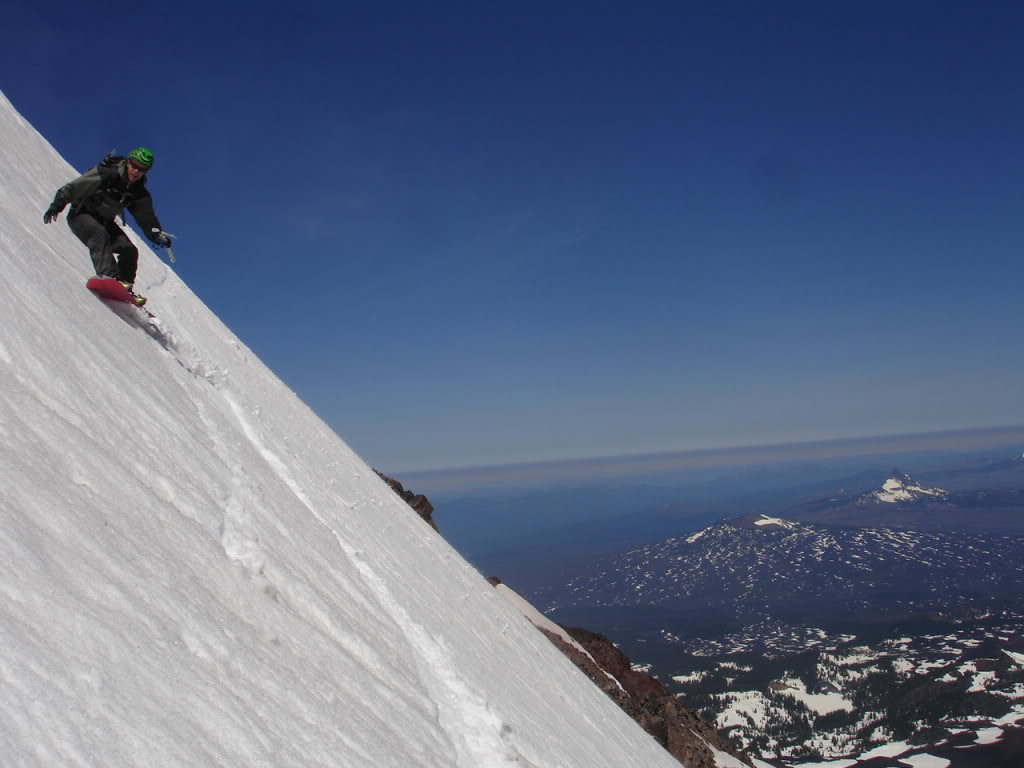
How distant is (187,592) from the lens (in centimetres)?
396

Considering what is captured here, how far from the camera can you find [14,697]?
2.30 metres

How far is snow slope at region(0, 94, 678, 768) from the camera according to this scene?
2785 mm

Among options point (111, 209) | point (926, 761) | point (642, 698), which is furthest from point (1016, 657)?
point (111, 209)

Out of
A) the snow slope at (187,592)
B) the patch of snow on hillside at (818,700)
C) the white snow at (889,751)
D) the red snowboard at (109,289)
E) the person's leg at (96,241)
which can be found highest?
the person's leg at (96,241)

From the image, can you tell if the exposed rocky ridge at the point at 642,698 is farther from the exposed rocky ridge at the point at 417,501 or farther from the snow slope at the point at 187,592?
the snow slope at the point at 187,592

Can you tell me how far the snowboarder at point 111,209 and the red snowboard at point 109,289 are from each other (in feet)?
0.56

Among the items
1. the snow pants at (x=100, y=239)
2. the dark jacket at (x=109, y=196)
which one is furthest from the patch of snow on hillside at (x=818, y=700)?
the snow pants at (x=100, y=239)

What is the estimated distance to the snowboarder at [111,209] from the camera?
904 cm

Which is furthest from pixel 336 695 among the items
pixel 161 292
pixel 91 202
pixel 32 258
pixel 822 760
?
pixel 822 760

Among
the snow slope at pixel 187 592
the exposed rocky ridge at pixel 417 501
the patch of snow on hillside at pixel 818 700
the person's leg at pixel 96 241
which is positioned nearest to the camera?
the snow slope at pixel 187 592

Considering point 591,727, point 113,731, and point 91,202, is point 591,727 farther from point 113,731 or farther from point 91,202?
point 91,202

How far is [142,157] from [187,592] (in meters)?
7.96

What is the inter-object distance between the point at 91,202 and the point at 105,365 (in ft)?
14.9

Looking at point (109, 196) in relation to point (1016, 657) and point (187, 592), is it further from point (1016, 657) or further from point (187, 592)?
point (1016, 657)
